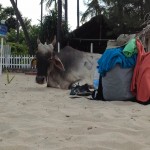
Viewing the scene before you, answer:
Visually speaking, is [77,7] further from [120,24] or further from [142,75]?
[142,75]

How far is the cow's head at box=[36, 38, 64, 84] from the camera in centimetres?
1037

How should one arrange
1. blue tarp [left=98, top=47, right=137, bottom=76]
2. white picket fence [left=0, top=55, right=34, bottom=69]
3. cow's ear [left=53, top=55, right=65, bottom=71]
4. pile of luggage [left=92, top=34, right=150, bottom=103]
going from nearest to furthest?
pile of luggage [left=92, top=34, right=150, bottom=103] → blue tarp [left=98, top=47, right=137, bottom=76] → cow's ear [left=53, top=55, right=65, bottom=71] → white picket fence [left=0, top=55, right=34, bottom=69]

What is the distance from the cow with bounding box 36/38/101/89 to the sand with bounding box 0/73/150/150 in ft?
12.0

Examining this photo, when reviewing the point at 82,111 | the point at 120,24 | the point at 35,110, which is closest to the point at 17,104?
the point at 35,110

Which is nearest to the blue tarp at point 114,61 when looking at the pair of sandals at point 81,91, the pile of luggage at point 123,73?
the pile of luggage at point 123,73

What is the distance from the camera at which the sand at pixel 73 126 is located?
383cm

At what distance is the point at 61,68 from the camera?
414 inches

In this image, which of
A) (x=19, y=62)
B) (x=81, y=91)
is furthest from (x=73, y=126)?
(x=19, y=62)

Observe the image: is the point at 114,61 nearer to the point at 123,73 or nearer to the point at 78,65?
the point at 123,73

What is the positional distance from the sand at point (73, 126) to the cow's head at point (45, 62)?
3651mm

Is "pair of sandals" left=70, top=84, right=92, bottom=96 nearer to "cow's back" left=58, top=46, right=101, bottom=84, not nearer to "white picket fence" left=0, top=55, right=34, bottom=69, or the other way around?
"cow's back" left=58, top=46, right=101, bottom=84

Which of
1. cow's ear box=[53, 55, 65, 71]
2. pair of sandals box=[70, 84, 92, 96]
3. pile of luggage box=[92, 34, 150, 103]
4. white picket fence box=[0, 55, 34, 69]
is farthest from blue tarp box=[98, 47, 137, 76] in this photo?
white picket fence box=[0, 55, 34, 69]

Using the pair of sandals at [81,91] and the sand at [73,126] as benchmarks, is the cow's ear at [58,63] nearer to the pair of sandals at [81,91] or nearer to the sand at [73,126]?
the pair of sandals at [81,91]

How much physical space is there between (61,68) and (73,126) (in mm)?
5949
